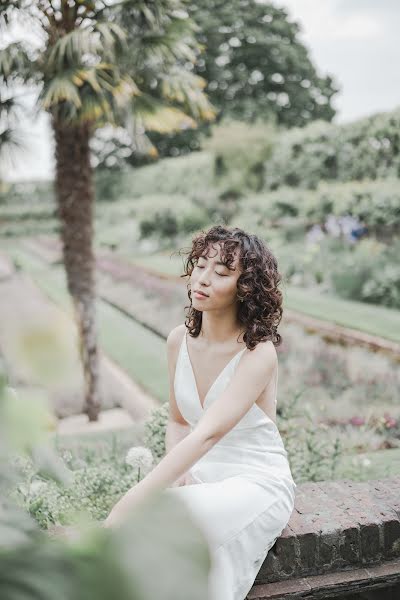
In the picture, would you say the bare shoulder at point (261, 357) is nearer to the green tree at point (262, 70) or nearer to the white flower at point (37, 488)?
the white flower at point (37, 488)

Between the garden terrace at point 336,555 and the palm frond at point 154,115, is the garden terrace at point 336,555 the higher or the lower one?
the lower one

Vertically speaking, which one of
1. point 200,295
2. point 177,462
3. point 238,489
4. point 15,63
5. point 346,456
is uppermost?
point 15,63

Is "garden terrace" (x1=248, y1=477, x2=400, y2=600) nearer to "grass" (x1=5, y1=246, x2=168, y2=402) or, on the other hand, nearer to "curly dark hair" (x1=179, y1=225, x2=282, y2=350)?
"curly dark hair" (x1=179, y1=225, x2=282, y2=350)

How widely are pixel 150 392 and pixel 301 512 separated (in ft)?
14.7

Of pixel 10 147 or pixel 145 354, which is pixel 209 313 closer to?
pixel 10 147

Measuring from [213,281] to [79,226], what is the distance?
4.27m

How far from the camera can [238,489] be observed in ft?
5.74

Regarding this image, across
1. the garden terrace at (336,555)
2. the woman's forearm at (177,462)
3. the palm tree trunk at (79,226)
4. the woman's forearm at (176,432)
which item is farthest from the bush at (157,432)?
the palm tree trunk at (79,226)

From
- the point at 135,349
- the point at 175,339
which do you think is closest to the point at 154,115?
the point at 135,349

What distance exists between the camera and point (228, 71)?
27734 mm

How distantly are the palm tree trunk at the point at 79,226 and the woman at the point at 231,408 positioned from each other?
12.9ft

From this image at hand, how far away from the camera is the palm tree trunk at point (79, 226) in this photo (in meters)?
5.89

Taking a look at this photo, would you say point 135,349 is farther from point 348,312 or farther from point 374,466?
point 374,466

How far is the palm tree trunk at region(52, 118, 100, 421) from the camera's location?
5887 mm
